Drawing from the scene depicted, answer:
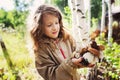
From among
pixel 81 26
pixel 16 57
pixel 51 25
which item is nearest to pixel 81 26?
pixel 81 26

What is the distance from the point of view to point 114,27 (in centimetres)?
196

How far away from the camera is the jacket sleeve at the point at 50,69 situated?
1.02 m

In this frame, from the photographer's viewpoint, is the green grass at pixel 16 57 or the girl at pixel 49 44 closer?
the girl at pixel 49 44

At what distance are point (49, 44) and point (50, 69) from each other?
0.30ft

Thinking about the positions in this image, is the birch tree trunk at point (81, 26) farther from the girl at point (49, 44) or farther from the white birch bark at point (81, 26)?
the girl at point (49, 44)

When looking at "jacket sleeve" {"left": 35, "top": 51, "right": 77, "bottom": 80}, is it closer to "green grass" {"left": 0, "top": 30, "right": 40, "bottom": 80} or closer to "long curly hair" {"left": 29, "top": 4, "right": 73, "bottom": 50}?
"long curly hair" {"left": 29, "top": 4, "right": 73, "bottom": 50}

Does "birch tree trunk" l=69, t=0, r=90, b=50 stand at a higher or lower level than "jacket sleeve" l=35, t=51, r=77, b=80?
higher

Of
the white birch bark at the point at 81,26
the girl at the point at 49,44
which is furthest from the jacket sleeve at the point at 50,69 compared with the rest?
the white birch bark at the point at 81,26

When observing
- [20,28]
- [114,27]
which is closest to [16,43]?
[20,28]

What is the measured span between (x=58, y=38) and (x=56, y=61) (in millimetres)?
86

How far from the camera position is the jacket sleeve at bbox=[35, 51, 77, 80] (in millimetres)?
1018

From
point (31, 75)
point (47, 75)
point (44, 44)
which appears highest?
point (44, 44)

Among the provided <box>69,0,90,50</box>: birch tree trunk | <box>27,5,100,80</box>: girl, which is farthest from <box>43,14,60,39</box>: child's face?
<box>69,0,90,50</box>: birch tree trunk

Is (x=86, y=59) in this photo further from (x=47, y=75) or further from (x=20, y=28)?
(x=20, y=28)
